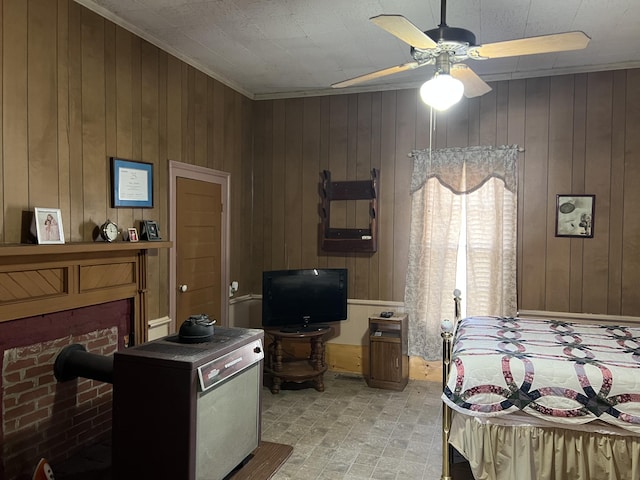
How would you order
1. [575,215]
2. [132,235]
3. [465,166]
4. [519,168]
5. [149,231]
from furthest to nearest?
1. [465,166]
2. [519,168]
3. [575,215]
4. [149,231]
5. [132,235]

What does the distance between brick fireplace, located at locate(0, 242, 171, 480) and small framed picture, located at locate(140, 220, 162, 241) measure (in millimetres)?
177

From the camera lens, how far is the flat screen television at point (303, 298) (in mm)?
4352

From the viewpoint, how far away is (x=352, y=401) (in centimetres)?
404

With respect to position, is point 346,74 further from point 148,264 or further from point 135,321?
point 135,321

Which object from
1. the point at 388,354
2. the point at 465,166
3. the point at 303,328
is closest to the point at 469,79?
the point at 465,166

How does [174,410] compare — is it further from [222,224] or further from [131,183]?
[222,224]

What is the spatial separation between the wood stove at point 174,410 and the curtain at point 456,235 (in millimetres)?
2426

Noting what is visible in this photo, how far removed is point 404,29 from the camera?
83.7 inches

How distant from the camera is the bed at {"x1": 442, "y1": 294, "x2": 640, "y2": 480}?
7.60ft

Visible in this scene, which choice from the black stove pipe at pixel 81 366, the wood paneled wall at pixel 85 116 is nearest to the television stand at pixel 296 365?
the wood paneled wall at pixel 85 116

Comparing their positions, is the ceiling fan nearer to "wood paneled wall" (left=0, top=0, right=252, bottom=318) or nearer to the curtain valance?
the curtain valance

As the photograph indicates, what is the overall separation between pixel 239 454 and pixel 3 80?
2450mm

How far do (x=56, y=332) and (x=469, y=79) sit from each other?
2929 millimetres

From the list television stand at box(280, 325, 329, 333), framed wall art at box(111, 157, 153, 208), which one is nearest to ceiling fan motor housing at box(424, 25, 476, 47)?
framed wall art at box(111, 157, 153, 208)
